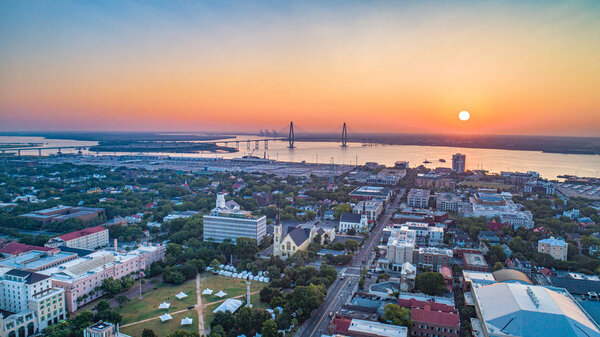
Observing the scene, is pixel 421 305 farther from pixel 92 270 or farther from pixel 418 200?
pixel 418 200

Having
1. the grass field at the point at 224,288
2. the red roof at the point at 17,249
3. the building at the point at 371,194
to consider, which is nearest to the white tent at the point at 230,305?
the grass field at the point at 224,288

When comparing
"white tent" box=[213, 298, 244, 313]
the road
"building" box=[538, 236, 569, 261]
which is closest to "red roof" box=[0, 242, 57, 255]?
"white tent" box=[213, 298, 244, 313]

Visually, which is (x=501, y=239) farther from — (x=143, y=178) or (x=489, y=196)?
(x=143, y=178)

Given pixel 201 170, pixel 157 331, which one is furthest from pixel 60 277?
pixel 201 170

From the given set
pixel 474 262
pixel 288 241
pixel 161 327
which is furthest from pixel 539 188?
pixel 161 327

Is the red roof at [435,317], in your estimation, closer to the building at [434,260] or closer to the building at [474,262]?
the building at [434,260]
